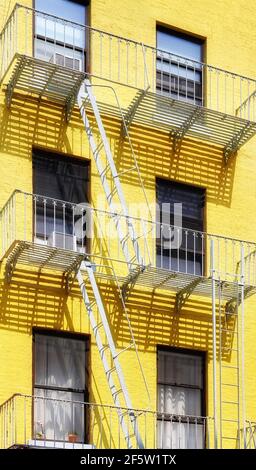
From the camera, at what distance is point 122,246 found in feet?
89.6

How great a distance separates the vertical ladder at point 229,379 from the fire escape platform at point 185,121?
334cm

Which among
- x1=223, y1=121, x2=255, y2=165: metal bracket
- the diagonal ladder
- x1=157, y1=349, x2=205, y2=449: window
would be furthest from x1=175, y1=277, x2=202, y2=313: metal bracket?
x1=223, y1=121, x2=255, y2=165: metal bracket

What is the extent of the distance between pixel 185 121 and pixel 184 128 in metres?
0.19

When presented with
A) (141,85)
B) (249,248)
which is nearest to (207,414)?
(249,248)

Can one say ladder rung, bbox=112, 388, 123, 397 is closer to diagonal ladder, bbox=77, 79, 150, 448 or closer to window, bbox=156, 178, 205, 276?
diagonal ladder, bbox=77, 79, 150, 448

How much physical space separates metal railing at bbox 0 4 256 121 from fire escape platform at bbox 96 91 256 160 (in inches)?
16.6

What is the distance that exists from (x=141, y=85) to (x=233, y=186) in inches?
104

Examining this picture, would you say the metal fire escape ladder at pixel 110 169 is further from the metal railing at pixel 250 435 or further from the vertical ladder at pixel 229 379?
the metal railing at pixel 250 435

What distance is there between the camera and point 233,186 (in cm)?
2978

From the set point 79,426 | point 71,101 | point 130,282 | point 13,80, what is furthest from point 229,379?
point 13,80
